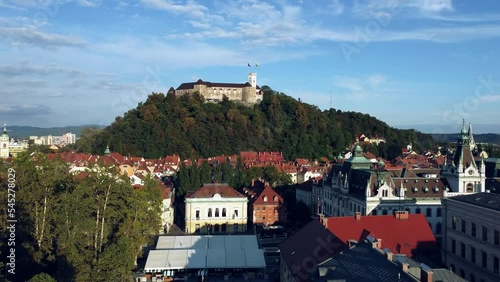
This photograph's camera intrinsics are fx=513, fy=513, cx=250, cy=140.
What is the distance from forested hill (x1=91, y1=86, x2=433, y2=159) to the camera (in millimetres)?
94825

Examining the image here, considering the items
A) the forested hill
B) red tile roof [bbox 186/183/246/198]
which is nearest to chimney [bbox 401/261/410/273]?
red tile roof [bbox 186/183/246/198]

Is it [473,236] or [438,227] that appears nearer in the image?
[473,236]

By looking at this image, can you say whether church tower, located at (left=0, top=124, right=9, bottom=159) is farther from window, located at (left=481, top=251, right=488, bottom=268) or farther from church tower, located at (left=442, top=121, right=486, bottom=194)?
window, located at (left=481, top=251, right=488, bottom=268)

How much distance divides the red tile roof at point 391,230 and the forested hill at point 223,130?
66.2 m

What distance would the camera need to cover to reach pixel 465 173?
147ft

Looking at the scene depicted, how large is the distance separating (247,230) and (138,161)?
116 ft

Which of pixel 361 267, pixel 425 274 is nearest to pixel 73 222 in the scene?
pixel 361 267

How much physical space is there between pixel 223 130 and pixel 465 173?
60801mm

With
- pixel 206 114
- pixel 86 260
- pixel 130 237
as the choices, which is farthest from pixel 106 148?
pixel 86 260

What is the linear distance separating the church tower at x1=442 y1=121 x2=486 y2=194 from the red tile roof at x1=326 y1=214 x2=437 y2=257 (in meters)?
15.9

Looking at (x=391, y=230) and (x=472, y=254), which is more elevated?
(x=391, y=230)

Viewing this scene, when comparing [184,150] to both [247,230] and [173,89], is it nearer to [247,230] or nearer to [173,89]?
[173,89]

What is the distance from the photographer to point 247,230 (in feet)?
176

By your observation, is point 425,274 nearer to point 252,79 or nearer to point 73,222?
point 73,222
